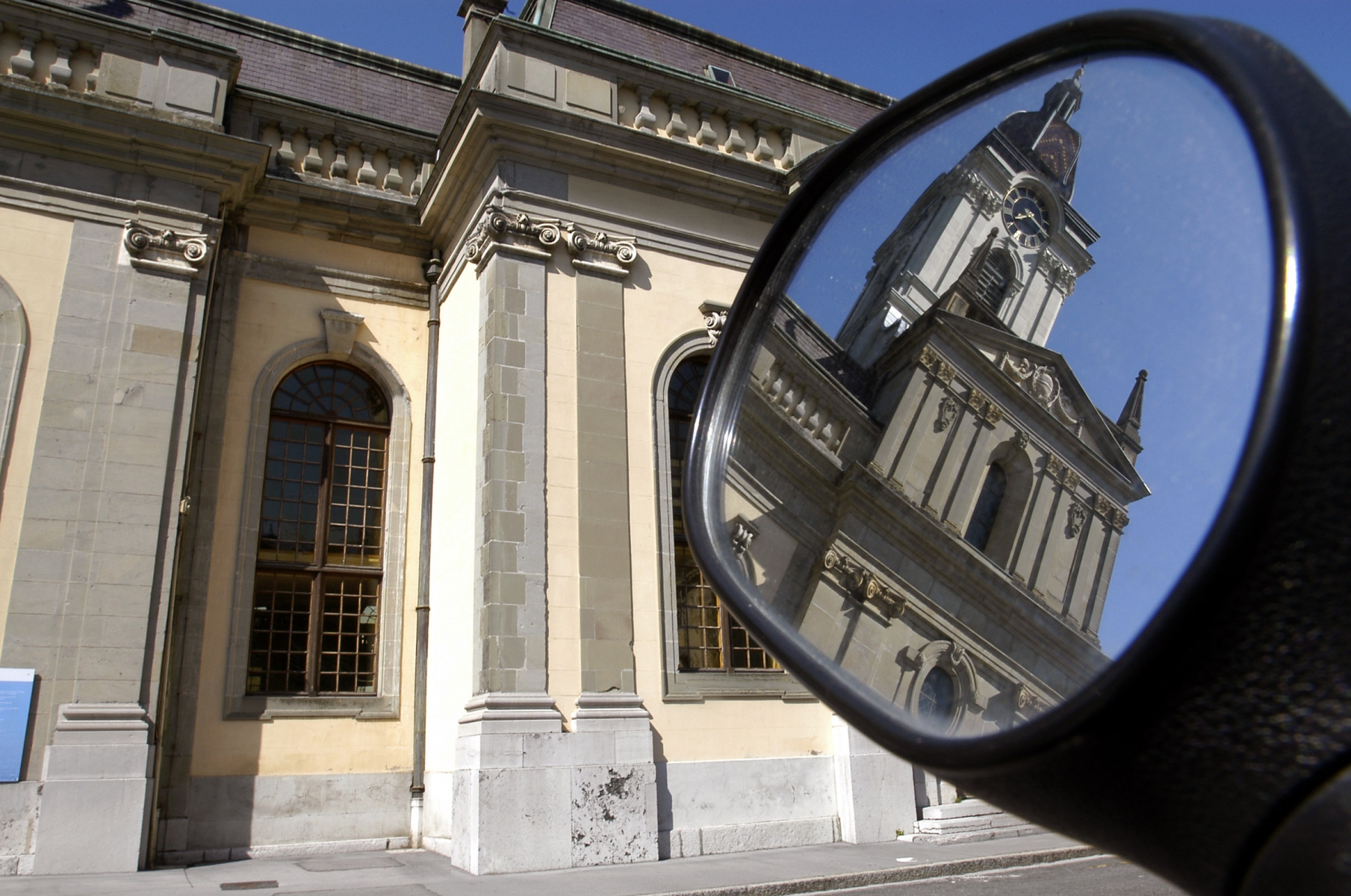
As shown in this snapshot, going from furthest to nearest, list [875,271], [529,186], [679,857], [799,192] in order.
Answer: [529,186] → [679,857] → [799,192] → [875,271]

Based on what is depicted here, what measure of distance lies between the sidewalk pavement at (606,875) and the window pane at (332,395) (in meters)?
5.60

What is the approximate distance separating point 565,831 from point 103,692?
499 cm

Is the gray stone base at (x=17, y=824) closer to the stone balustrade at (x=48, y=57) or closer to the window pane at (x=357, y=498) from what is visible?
the window pane at (x=357, y=498)

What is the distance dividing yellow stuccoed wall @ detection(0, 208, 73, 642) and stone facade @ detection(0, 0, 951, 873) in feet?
0.12

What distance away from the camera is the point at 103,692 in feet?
33.6

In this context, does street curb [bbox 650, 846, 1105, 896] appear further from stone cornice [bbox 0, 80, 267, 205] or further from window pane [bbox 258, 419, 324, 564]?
stone cornice [bbox 0, 80, 267, 205]

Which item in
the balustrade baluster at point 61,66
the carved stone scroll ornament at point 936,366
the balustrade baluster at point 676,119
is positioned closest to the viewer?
the carved stone scroll ornament at point 936,366

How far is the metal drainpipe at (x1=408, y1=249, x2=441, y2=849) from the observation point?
1177cm

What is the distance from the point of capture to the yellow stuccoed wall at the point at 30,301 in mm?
10664

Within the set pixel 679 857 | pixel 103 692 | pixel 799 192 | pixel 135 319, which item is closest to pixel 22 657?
pixel 103 692

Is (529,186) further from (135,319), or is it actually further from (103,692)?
(103,692)

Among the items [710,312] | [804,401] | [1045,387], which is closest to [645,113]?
[710,312]

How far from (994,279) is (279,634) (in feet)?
41.0

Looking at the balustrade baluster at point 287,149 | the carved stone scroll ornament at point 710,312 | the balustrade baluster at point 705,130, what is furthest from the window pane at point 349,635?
the balustrade baluster at point 705,130
